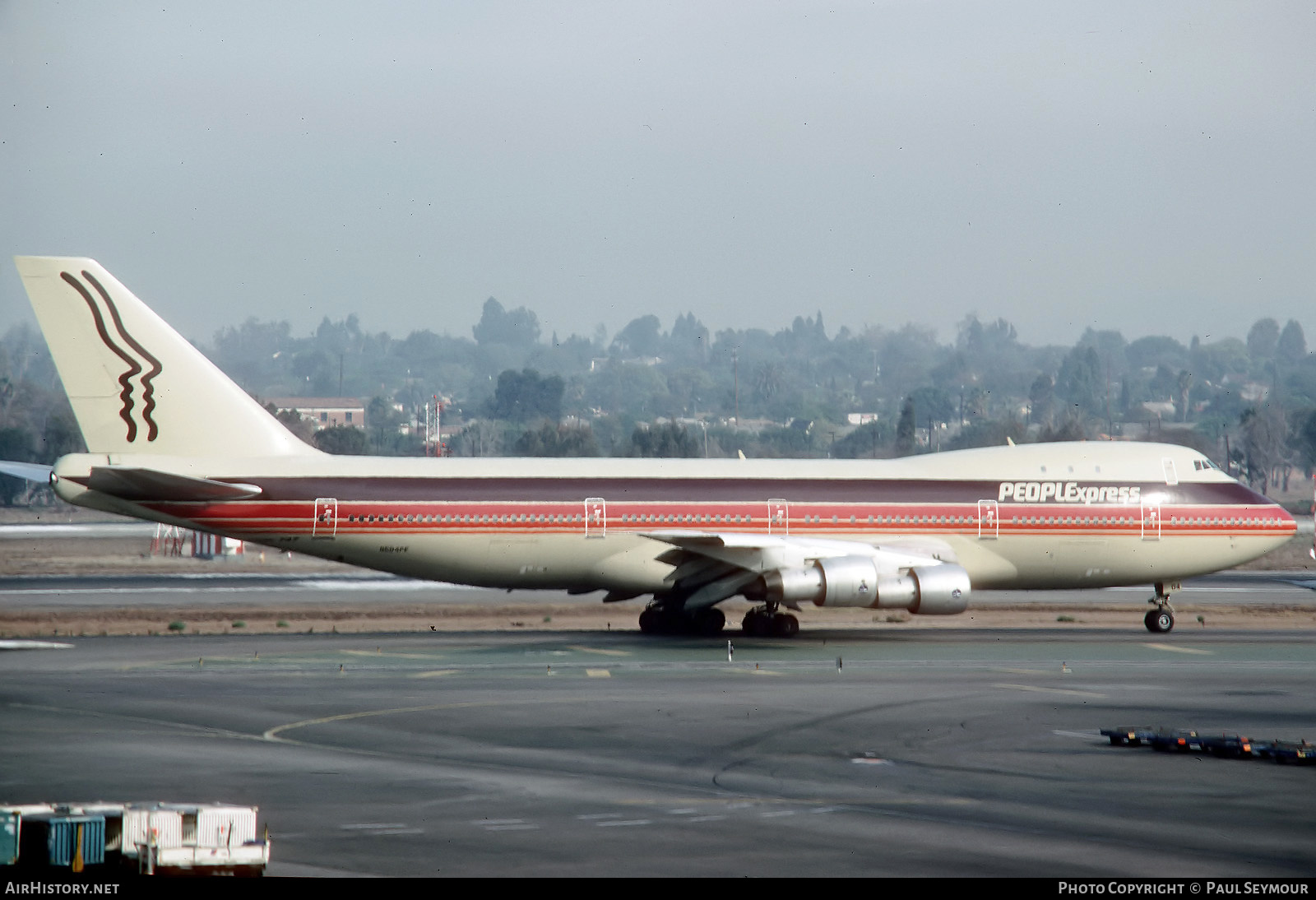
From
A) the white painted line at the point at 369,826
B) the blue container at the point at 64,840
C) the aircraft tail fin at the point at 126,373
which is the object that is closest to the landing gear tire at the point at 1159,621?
the aircraft tail fin at the point at 126,373

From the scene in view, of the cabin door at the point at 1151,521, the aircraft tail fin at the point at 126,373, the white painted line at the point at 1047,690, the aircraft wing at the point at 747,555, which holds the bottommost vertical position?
the white painted line at the point at 1047,690

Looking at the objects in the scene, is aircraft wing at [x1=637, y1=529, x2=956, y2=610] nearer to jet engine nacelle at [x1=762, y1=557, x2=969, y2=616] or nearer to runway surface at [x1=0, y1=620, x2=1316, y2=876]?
jet engine nacelle at [x1=762, y1=557, x2=969, y2=616]

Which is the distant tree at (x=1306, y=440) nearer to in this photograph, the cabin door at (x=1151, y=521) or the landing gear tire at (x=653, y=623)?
the cabin door at (x=1151, y=521)

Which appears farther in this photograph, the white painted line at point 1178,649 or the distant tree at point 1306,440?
the distant tree at point 1306,440

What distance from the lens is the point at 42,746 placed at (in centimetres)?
2245

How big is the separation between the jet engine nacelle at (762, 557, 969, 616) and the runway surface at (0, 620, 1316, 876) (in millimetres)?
1266

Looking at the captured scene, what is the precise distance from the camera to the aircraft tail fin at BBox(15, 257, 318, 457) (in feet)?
127

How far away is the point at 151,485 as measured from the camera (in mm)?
37844

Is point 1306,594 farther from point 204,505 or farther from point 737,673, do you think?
point 204,505

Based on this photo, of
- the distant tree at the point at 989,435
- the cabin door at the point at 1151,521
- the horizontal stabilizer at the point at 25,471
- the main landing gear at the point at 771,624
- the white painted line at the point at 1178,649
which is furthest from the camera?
the distant tree at the point at 989,435

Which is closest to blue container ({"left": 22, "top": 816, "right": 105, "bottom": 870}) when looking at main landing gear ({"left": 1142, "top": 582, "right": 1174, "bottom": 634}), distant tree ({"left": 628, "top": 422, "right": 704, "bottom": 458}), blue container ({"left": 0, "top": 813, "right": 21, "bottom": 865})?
blue container ({"left": 0, "top": 813, "right": 21, "bottom": 865})

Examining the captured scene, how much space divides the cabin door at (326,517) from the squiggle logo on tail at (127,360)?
4545mm

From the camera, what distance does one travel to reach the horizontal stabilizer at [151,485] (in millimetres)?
37562

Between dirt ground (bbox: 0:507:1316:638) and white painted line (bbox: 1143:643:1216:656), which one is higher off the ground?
dirt ground (bbox: 0:507:1316:638)
